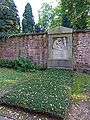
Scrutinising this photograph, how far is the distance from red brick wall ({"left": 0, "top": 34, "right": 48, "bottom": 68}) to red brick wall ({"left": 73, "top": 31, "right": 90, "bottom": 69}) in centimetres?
136

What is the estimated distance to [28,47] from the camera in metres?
8.71

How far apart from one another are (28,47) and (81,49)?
2.56 m

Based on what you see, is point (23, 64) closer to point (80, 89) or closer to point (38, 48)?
point (38, 48)

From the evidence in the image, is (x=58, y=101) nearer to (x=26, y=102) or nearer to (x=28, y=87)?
(x=26, y=102)

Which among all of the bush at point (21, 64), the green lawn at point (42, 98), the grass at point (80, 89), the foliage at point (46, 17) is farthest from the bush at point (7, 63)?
the foliage at point (46, 17)

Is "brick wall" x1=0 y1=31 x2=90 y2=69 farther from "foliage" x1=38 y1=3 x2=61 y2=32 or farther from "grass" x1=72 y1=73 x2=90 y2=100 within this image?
"foliage" x1=38 y1=3 x2=61 y2=32

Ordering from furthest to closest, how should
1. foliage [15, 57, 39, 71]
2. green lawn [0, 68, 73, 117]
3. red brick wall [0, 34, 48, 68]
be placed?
red brick wall [0, 34, 48, 68] → foliage [15, 57, 39, 71] → green lawn [0, 68, 73, 117]

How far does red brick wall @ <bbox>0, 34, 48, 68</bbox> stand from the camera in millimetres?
8375

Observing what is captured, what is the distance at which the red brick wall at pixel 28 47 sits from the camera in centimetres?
838

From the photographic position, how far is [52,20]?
26.1 m

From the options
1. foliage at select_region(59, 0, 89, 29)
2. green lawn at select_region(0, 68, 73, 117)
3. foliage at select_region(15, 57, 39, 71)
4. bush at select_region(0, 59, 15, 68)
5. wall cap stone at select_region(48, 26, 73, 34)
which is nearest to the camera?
green lawn at select_region(0, 68, 73, 117)

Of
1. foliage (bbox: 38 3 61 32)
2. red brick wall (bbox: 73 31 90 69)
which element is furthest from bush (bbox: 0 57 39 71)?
foliage (bbox: 38 3 61 32)

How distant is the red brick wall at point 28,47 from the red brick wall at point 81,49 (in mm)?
1363

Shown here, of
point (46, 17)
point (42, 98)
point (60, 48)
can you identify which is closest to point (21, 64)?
point (60, 48)
